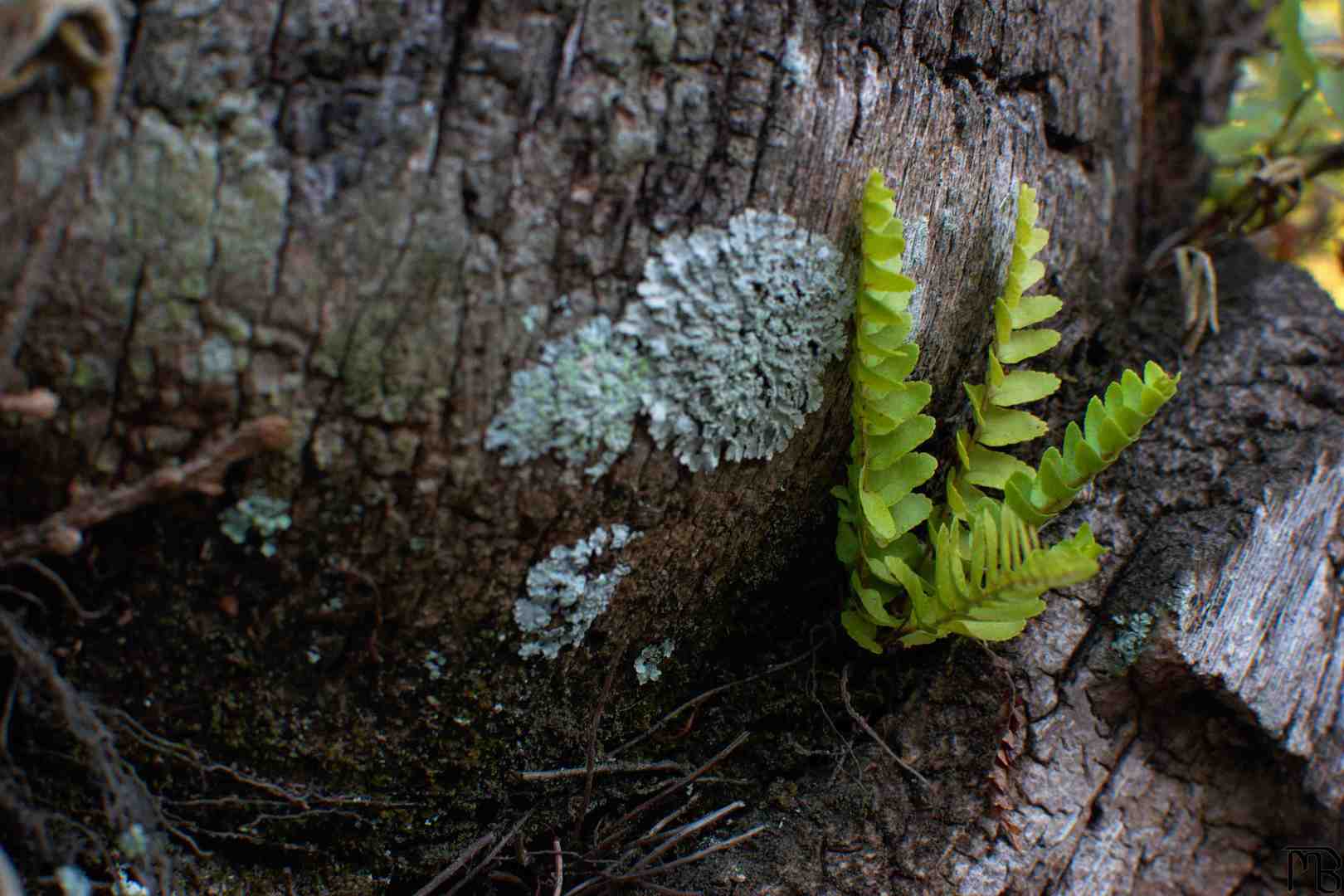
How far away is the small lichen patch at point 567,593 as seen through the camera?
156 cm

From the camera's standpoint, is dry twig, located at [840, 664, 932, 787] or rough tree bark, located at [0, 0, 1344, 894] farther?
dry twig, located at [840, 664, 932, 787]

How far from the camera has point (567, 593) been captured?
1.59 metres

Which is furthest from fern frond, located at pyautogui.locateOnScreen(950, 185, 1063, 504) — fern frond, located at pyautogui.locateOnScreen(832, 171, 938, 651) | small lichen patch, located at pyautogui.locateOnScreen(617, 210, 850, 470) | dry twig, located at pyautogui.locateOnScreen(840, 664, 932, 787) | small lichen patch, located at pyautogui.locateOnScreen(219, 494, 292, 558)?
small lichen patch, located at pyautogui.locateOnScreen(219, 494, 292, 558)

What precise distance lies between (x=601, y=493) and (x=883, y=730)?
2.53 feet

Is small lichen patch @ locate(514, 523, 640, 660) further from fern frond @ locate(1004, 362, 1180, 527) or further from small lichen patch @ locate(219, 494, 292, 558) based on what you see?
fern frond @ locate(1004, 362, 1180, 527)

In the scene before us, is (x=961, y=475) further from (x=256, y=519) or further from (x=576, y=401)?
(x=256, y=519)

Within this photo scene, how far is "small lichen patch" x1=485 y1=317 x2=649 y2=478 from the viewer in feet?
4.63

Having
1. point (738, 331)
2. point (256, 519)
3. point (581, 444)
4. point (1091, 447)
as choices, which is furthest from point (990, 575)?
point (256, 519)

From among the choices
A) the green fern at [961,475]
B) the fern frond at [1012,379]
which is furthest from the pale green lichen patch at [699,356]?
the fern frond at [1012,379]

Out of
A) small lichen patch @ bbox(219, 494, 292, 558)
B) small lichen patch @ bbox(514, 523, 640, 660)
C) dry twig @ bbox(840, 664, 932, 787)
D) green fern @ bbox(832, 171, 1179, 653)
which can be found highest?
green fern @ bbox(832, 171, 1179, 653)

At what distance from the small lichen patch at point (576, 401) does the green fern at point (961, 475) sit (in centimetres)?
41

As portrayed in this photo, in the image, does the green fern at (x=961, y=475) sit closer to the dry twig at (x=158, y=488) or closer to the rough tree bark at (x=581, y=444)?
the rough tree bark at (x=581, y=444)

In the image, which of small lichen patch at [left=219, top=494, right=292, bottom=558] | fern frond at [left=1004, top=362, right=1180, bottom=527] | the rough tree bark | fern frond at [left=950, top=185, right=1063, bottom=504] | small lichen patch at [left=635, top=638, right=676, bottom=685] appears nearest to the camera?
the rough tree bark

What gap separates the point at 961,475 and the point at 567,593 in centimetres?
78
